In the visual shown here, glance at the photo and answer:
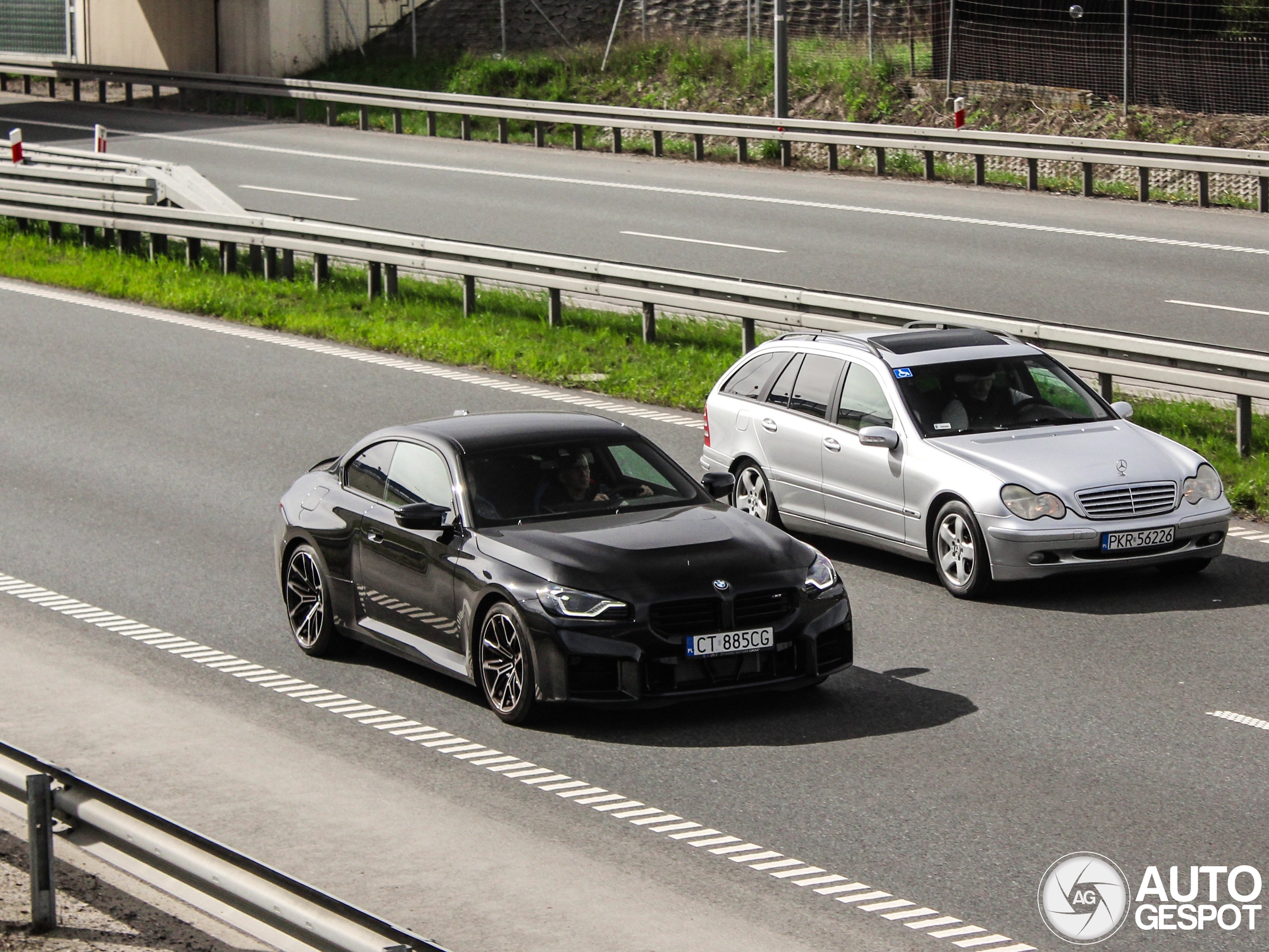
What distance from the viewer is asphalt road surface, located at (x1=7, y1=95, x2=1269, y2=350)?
21.8m

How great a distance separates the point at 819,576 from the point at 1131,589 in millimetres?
3135

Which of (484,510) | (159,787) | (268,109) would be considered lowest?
(159,787)

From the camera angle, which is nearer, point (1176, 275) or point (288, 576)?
point (288, 576)

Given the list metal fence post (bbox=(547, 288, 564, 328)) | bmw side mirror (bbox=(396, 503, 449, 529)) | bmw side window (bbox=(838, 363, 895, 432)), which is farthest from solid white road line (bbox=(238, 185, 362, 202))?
bmw side mirror (bbox=(396, 503, 449, 529))

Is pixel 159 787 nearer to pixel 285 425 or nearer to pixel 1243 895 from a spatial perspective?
pixel 1243 895

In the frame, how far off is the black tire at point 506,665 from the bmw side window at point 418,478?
89 cm

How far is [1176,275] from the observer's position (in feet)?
74.7

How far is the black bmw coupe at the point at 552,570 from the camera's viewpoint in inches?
361

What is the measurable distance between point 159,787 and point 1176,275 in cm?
1692

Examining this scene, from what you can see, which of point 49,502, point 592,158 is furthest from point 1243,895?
point 592,158

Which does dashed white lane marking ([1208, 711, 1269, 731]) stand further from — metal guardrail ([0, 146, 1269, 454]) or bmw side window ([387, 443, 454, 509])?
metal guardrail ([0, 146, 1269, 454])

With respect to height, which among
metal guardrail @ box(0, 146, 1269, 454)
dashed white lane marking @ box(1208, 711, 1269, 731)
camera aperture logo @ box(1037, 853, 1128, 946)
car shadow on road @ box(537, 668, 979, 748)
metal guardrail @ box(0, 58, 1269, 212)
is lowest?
car shadow on road @ box(537, 668, 979, 748)

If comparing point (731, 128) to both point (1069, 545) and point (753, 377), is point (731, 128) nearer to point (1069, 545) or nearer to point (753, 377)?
point (753, 377)

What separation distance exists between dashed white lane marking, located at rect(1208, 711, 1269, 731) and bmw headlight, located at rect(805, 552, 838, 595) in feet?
6.28
